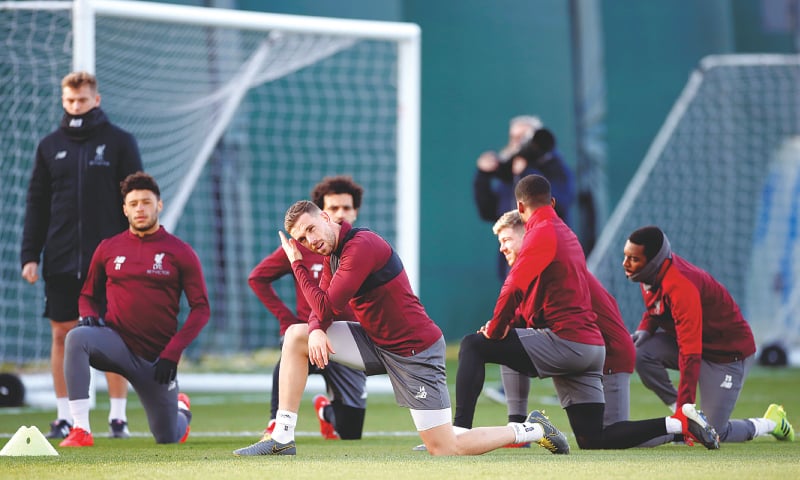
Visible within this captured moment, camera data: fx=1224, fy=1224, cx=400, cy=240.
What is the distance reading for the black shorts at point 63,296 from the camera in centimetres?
707

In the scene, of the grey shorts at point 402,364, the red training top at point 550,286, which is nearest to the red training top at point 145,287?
the grey shorts at point 402,364

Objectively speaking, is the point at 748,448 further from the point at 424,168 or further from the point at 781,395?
the point at 424,168

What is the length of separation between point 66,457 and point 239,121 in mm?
7440

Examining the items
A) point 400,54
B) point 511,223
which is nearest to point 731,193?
point 400,54

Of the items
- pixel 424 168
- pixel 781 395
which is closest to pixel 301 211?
pixel 781 395

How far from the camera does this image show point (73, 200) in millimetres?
7105

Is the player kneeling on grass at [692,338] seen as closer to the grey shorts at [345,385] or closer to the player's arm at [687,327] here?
the player's arm at [687,327]

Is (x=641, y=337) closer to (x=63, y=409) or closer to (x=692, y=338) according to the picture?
(x=692, y=338)

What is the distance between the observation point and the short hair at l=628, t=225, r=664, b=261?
20.1 feet

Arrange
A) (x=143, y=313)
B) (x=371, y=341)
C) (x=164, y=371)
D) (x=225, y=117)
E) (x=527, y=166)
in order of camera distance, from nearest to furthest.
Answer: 1. (x=371, y=341)
2. (x=164, y=371)
3. (x=143, y=313)
4. (x=527, y=166)
5. (x=225, y=117)

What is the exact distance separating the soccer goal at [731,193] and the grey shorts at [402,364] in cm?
857

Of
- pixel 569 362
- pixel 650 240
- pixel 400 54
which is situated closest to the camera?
pixel 569 362

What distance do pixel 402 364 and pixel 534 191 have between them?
1036 millimetres

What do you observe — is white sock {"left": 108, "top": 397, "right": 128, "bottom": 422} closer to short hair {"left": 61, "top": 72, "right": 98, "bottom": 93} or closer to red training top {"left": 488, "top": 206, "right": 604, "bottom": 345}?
short hair {"left": 61, "top": 72, "right": 98, "bottom": 93}
